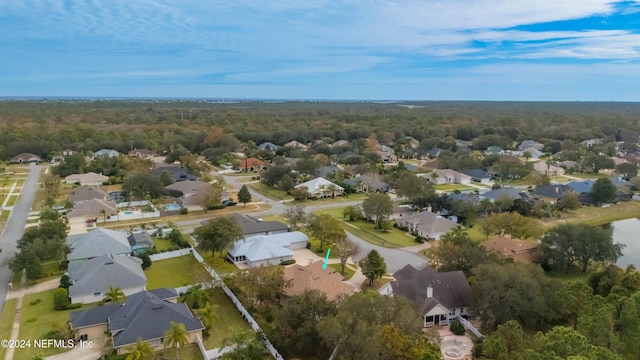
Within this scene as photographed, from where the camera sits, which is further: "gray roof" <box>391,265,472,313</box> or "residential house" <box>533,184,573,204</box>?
"residential house" <box>533,184,573,204</box>

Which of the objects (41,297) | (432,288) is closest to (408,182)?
(432,288)

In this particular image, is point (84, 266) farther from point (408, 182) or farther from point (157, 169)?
point (157, 169)

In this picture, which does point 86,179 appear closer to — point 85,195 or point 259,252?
point 85,195

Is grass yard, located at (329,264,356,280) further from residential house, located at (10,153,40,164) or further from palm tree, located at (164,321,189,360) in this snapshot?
residential house, located at (10,153,40,164)

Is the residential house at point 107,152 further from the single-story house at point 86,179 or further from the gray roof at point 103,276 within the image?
the gray roof at point 103,276

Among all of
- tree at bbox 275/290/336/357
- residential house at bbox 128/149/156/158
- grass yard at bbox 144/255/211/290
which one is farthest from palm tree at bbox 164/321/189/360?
residential house at bbox 128/149/156/158

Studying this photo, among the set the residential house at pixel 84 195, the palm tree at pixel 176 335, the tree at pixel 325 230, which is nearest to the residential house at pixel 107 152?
the residential house at pixel 84 195
